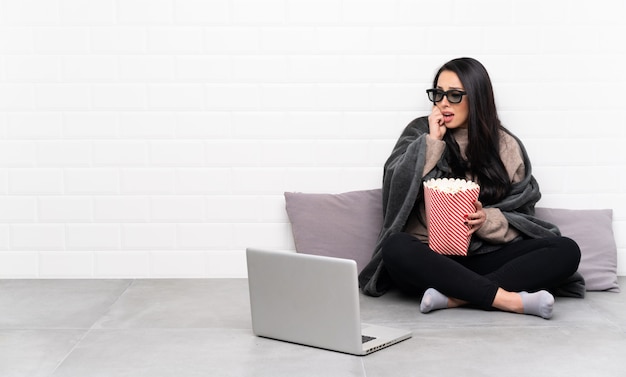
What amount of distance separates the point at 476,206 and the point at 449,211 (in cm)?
16

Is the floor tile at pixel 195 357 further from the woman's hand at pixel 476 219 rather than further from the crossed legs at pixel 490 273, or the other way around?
the woman's hand at pixel 476 219

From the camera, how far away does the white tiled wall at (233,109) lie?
3963mm

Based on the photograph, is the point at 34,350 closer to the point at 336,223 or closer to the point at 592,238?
the point at 336,223

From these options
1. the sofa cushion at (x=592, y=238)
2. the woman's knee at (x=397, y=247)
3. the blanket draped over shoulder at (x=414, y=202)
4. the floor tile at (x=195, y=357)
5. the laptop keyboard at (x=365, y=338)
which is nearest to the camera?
the floor tile at (x=195, y=357)

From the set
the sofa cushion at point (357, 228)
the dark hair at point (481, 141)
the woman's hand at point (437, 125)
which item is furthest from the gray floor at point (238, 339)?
the woman's hand at point (437, 125)

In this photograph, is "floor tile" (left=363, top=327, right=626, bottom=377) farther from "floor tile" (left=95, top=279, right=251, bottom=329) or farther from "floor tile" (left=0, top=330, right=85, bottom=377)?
"floor tile" (left=0, top=330, right=85, bottom=377)

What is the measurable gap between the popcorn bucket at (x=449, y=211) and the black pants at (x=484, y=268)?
0.05 meters

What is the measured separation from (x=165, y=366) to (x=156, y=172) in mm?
1402

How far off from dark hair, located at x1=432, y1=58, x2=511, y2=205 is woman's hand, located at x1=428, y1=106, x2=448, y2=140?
4.0 inches

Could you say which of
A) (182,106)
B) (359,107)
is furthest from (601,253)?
(182,106)

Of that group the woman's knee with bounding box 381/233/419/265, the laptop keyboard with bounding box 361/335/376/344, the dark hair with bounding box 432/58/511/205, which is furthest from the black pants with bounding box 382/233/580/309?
the laptop keyboard with bounding box 361/335/376/344

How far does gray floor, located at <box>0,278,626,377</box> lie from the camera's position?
110 inches

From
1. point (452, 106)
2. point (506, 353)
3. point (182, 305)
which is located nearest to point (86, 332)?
point (182, 305)

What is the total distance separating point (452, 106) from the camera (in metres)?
3.71
